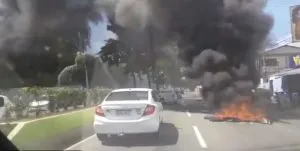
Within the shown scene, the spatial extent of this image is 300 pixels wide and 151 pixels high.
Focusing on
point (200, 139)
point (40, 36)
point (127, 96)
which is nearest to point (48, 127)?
point (127, 96)

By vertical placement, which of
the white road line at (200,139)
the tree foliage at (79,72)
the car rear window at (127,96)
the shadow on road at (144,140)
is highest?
the tree foliage at (79,72)

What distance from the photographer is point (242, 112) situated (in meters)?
20.2

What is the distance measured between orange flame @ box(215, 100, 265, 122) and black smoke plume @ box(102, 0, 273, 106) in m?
1.95

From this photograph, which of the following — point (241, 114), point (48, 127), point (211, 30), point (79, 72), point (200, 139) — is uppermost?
point (211, 30)

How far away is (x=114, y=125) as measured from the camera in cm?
1198

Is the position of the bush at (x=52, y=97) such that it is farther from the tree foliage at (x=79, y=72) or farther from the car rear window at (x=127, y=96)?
the car rear window at (x=127, y=96)

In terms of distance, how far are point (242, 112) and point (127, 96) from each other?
8.28m

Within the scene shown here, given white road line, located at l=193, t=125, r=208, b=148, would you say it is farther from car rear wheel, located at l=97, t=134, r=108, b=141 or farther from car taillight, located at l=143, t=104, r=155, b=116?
car rear wheel, located at l=97, t=134, r=108, b=141

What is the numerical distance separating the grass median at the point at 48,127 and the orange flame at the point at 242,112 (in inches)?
292

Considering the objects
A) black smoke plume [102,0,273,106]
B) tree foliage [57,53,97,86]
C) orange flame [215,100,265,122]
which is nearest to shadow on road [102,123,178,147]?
orange flame [215,100,265,122]

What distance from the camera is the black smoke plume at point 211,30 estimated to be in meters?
25.8

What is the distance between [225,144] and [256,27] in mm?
19290

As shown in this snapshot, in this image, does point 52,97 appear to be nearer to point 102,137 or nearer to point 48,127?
point 102,137

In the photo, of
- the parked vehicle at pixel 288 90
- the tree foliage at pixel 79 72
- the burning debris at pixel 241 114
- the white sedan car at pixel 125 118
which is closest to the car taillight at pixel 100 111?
the white sedan car at pixel 125 118
